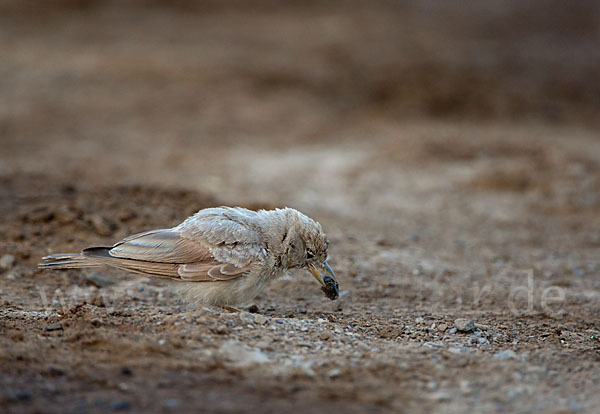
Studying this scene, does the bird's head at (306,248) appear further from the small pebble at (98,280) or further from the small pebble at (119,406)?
the small pebble at (119,406)

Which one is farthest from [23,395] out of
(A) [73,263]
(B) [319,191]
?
(B) [319,191]

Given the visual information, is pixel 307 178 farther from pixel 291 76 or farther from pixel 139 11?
pixel 139 11

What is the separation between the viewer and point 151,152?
13500 millimetres

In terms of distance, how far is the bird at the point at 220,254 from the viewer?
5.36 m

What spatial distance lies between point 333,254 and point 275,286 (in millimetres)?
1034

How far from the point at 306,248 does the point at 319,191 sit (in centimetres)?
562

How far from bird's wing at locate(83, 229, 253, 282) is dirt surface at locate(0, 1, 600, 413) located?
14.6 inches

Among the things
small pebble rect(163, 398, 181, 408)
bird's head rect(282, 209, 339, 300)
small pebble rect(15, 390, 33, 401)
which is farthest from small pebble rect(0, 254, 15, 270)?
small pebble rect(163, 398, 181, 408)

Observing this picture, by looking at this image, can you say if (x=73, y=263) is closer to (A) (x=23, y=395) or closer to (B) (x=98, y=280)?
(B) (x=98, y=280)

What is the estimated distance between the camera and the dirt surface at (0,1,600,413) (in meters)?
4.18

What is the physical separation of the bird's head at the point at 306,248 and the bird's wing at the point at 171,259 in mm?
428

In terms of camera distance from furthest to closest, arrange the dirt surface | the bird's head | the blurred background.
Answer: the blurred background, the bird's head, the dirt surface

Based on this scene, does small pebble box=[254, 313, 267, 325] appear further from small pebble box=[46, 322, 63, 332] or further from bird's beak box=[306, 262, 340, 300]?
small pebble box=[46, 322, 63, 332]

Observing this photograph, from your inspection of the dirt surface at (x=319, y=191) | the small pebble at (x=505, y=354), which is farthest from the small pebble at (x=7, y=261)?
the small pebble at (x=505, y=354)
